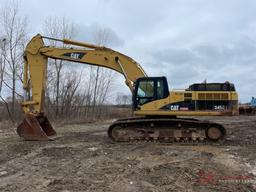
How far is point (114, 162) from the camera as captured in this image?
10.3m

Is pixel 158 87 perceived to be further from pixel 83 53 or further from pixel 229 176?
pixel 229 176

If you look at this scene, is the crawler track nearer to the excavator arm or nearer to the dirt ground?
the dirt ground

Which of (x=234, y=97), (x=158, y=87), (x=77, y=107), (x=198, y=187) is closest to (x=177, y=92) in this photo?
(x=158, y=87)

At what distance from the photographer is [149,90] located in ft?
48.0

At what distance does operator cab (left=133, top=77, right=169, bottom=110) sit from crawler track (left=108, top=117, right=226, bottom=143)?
2.35ft

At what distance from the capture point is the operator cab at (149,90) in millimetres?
14531

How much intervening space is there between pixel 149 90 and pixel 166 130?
5.12 ft

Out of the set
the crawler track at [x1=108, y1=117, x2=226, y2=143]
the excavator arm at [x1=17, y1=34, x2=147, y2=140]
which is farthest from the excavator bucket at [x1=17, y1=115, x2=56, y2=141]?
the crawler track at [x1=108, y1=117, x2=226, y2=143]

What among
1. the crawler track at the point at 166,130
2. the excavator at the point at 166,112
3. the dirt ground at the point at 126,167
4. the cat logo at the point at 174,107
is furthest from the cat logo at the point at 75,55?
the cat logo at the point at 174,107

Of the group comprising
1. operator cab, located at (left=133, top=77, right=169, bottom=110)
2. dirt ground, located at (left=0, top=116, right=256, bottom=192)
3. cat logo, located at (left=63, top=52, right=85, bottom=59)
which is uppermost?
cat logo, located at (left=63, top=52, right=85, bottom=59)

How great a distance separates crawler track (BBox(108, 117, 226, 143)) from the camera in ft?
47.2

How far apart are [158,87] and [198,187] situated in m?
7.05

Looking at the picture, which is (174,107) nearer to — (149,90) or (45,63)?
(149,90)

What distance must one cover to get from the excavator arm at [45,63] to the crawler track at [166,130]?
1.52 meters
